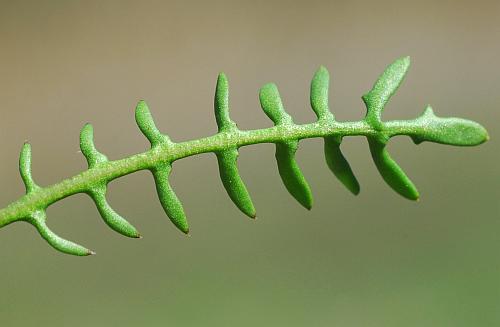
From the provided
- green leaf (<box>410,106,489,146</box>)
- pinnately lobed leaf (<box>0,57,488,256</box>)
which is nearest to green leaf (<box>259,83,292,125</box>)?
pinnately lobed leaf (<box>0,57,488,256</box>)

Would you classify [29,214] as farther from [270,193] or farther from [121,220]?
[270,193]

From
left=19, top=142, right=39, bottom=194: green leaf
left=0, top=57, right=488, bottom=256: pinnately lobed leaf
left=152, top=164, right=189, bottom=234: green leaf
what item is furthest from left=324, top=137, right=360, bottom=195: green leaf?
left=19, top=142, right=39, bottom=194: green leaf

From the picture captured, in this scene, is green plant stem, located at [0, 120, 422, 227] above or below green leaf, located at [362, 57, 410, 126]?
below

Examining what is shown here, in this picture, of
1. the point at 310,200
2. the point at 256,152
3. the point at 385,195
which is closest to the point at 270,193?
the point at 256,152

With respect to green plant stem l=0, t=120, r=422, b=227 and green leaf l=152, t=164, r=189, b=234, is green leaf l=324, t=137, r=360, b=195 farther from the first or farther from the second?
green leaf l=152, t=164, r=189, b=234

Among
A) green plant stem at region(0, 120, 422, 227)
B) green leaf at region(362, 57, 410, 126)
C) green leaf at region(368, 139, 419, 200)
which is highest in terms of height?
green leaf at region(362, 57, 410, 126)

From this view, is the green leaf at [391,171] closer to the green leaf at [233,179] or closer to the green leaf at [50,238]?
the green leaf at [233,179]
